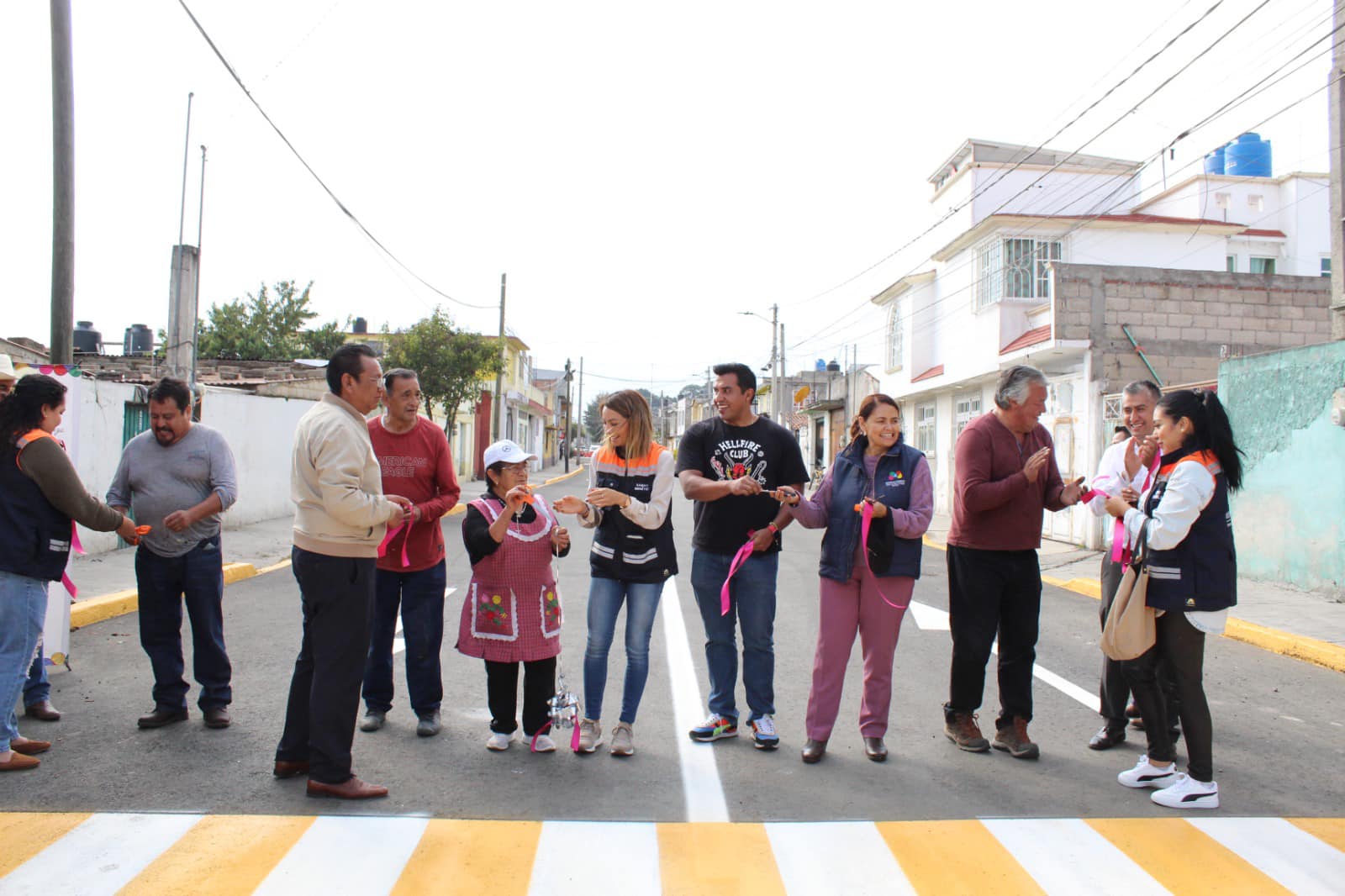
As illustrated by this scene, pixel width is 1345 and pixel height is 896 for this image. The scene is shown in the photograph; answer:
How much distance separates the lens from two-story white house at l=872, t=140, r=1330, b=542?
16344 mm

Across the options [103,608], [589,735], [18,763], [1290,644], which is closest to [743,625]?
[589,735]

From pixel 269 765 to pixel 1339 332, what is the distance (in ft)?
36.3

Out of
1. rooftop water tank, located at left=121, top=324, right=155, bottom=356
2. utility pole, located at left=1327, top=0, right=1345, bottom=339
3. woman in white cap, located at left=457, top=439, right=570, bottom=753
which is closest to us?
woman in white cap, located at left=457, top=439, right=570, bottom=753

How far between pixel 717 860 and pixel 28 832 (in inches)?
107

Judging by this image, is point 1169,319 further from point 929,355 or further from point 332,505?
point 332,505

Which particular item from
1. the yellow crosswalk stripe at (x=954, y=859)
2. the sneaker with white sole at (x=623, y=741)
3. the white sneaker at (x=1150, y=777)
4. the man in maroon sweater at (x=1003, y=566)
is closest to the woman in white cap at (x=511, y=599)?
the sneaker with white sole at (x=623, y=741)

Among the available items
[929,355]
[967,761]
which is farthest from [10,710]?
[929,355]

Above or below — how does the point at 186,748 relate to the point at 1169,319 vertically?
below

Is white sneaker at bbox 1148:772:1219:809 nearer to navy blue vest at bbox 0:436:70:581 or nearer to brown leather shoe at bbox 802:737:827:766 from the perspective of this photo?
brown leather shoe at bbox 802:737:827:766

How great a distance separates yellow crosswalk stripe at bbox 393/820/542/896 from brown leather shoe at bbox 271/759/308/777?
87cm

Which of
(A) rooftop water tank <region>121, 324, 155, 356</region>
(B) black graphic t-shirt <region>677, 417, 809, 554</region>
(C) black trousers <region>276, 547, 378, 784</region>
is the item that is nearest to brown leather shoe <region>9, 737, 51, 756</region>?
(C) black trousers <region>276, 547, 378, 784</region>

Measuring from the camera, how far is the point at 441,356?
2573cm

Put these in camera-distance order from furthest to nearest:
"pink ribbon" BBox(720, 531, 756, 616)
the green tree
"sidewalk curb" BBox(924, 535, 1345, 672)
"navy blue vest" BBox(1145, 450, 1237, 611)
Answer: the green tree → "sidewalk curb" BBox(924, 535, 1345, 672) → "pink ribbon" BBox(720, 531, 756, 616) → "navy blue vest" BBox(1145, 450, 1237, 611)

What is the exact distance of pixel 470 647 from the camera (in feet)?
14.9
